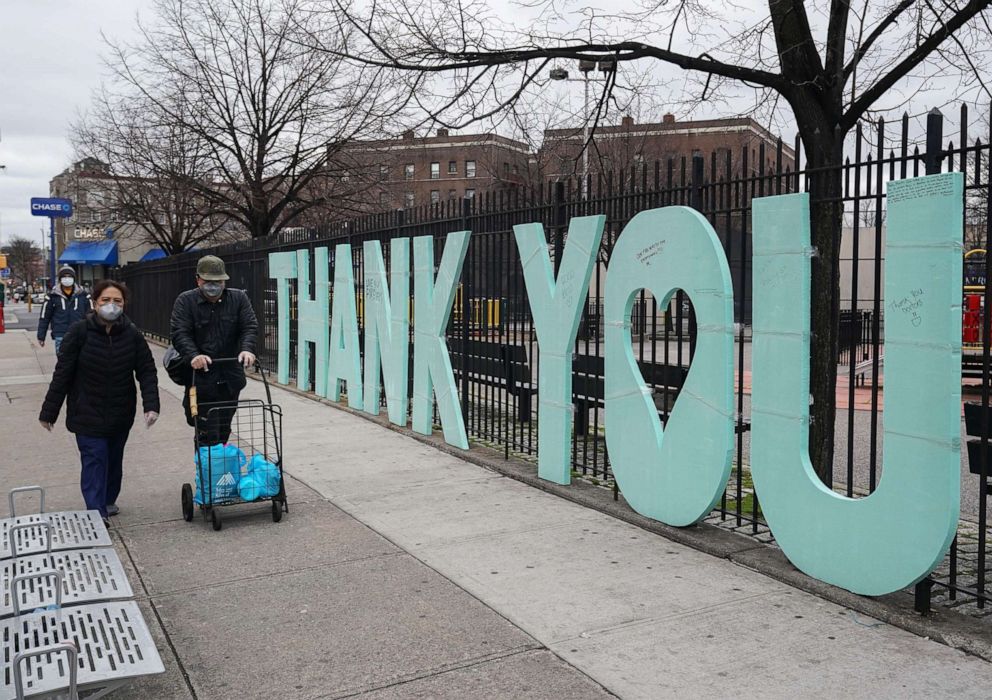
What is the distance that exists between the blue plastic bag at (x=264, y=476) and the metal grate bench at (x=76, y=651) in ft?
8.66

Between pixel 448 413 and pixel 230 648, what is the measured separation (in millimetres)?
5158

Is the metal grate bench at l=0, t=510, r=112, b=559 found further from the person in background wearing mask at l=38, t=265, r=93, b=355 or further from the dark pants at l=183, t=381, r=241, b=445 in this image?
the person in background wearing mask at l=38, t=265, r=93, b=355

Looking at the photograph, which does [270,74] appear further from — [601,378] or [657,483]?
[657,483]

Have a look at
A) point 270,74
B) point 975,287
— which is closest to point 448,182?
point 270,74

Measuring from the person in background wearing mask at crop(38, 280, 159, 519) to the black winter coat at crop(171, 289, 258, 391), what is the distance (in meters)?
0.59

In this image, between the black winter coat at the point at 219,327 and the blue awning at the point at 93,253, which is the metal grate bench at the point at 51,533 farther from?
the blue awning at the point at 93,253

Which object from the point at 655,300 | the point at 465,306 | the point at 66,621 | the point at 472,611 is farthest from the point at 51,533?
the point at 465,306

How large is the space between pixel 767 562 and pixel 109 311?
4.56m

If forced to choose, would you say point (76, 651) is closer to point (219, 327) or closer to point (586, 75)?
point (219, 327)

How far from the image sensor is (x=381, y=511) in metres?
6.75

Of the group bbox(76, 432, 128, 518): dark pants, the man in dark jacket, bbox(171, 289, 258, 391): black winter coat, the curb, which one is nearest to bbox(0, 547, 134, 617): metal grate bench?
bbox(76, 432, 128, 518): dark pants

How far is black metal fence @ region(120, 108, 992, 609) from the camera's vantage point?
467 centimetres

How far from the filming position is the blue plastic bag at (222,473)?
6395 millimetres

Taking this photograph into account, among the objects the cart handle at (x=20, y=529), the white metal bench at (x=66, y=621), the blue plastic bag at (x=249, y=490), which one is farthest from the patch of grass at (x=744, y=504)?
the cart handle at (x=20, y=529)
